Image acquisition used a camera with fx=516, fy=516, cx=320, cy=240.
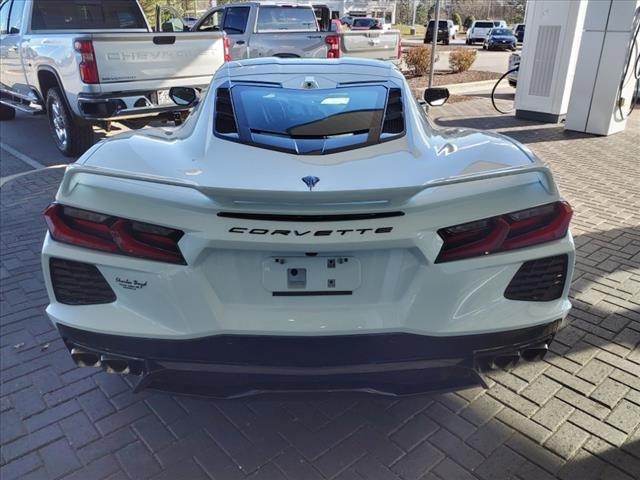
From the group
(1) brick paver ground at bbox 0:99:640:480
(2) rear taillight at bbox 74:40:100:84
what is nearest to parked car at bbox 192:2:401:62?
(2) rear taillight at bbox 74:40:100:84

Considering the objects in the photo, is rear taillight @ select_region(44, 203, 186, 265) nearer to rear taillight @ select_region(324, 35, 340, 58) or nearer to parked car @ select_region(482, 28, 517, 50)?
rear taillight @ select_region(324, 35, 340, 58)

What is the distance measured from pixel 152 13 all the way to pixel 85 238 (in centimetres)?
2205

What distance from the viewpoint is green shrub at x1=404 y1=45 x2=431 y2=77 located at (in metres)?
16.4

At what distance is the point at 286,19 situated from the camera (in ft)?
38.9

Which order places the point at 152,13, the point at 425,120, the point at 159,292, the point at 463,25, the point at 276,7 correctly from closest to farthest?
the point at 159,292 → the point at 425,120 → the point at 276,7 → the point at 152,13 → the point at 463,25

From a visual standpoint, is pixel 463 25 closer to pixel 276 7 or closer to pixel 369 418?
pixel 276 7

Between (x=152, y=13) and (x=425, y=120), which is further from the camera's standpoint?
(x=152, y=13)

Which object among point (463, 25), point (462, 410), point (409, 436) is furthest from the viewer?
point (463, 25)

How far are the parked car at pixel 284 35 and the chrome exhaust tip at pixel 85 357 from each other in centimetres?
995

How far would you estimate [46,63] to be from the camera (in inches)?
291

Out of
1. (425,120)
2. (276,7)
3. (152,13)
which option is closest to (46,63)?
(276,7)

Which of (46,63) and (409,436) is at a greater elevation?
(46,63)

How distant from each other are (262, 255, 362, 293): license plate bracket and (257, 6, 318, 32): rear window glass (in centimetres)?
1058

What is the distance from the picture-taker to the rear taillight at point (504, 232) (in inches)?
77.6
